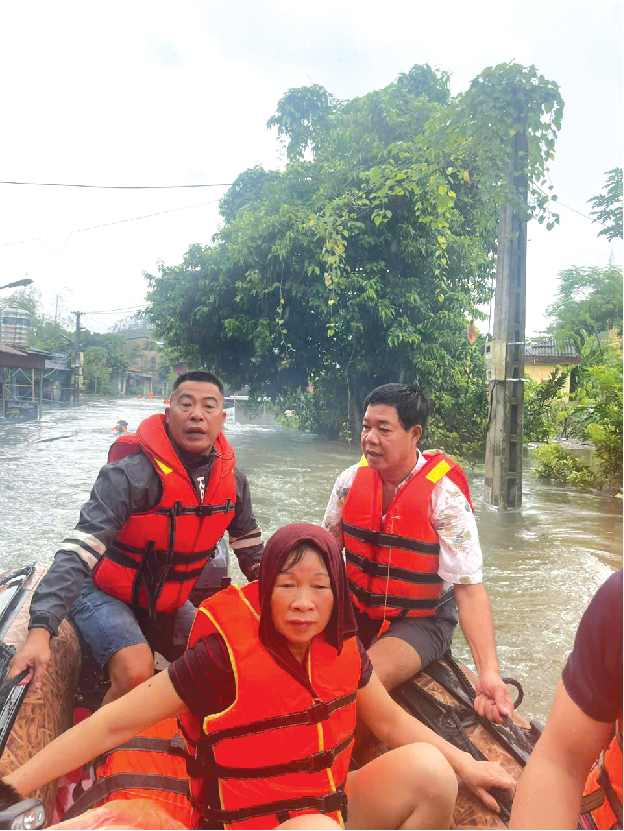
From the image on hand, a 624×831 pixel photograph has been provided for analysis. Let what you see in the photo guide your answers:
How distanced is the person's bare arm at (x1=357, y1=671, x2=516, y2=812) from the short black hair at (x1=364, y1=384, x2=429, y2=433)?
1.10m

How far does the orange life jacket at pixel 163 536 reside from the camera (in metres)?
2.34

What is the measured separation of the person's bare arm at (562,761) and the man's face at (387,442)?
1.42 metres

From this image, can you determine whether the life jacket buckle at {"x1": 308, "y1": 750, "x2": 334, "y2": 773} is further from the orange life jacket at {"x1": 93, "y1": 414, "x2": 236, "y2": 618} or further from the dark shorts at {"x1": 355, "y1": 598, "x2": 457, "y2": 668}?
the orange life jacket at {"x1": 93, "y1": 414, "x2": 236, "y2": 618}

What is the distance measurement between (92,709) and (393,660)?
1158 mm

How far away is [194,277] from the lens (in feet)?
47.8

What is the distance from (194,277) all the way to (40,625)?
1339 cm

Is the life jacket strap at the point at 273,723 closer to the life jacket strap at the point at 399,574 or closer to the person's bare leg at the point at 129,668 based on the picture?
the person's bare leg at the point at 129,668

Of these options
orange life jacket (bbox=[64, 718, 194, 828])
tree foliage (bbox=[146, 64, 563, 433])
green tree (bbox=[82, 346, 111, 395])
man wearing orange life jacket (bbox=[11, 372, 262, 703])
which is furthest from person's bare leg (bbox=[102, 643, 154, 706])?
green tree (bbox=[82, 346, 111, 395])

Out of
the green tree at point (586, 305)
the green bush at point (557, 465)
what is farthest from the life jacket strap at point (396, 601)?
the green tree at point (586, 305)

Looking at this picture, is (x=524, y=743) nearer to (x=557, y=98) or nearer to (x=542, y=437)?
(x=557, y=98)

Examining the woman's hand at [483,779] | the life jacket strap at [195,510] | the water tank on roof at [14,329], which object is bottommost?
the woman's hand at [483,779]

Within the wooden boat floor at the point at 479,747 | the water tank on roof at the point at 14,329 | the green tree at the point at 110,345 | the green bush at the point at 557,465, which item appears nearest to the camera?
the wooden boat floor at the point at 479,747

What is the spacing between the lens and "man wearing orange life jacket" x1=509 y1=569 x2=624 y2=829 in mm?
1010

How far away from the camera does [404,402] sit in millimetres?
2465
